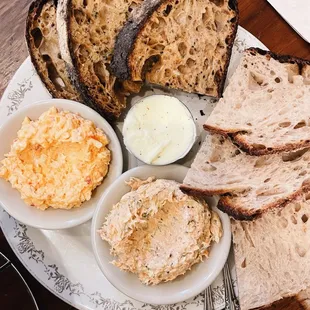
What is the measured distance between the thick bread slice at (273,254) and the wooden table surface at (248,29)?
0.96m

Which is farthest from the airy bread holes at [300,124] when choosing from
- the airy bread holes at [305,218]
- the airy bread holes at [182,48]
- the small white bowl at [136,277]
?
the airy bread holes at [182,48]

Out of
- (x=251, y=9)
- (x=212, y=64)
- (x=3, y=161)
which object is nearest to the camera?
(x=3, y=161)

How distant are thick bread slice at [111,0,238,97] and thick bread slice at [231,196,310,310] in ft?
2.43

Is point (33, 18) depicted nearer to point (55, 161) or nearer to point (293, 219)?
point (55, 161)

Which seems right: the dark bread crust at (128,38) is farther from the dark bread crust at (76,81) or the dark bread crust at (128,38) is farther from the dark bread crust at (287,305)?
the dark bread crust at (287,305)

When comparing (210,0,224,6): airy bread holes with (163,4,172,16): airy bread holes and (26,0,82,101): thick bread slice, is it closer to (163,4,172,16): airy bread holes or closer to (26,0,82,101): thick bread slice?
(163,4,172,16): airy bread holes

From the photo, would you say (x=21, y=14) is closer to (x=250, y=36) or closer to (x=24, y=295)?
(x=250, y=36)

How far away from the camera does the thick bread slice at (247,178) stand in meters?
2.61

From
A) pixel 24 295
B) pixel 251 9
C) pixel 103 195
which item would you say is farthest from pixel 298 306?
pixel 251 9

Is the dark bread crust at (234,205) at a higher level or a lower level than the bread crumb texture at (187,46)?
lower

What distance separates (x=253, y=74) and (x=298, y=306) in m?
1.29

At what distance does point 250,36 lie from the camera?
3.10 metres

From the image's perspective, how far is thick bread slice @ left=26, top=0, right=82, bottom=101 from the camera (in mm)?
2922

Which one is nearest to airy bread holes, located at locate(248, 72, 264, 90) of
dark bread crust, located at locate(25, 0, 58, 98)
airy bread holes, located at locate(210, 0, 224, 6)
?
airy bread holes, located at locate(210, 0, 224, 6)
